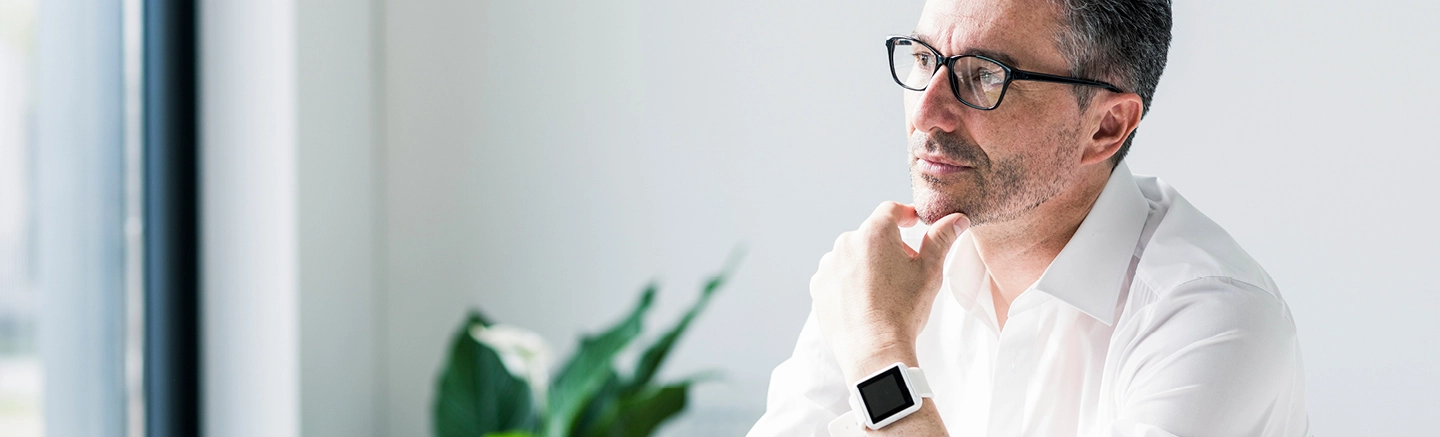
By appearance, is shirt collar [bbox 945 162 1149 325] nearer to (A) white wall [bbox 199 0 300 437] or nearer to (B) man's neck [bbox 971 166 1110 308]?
(B) man's neck [bbox 971 166 1110 308]

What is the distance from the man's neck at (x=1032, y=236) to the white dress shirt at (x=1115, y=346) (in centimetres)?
2

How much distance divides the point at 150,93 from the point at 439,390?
2.45 ft

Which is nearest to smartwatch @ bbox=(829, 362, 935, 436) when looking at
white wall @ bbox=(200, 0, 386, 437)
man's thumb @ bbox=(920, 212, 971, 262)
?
man's thumb @ bbox=(920, 212, 971, 262)

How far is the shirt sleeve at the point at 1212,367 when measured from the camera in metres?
0.87

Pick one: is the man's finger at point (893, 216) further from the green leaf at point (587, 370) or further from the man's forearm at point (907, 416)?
the green leaf at point (587, 370)

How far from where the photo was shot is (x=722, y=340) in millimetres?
2021

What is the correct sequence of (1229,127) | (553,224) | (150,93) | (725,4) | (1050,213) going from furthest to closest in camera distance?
(553,224), (725,4), (150,93), (1229,127), (1050,213)

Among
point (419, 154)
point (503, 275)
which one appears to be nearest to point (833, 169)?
point (503, 275)

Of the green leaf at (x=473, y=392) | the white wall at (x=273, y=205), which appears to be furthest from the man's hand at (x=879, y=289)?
the white wall at (x=273, y=205)

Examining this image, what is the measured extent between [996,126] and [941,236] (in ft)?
0.42

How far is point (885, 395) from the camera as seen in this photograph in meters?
0.94

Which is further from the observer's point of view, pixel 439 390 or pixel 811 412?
pixel 439 390

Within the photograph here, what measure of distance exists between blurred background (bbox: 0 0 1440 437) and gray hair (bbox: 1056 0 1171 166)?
0.69 metres

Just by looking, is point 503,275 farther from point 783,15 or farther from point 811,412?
point 811,412
